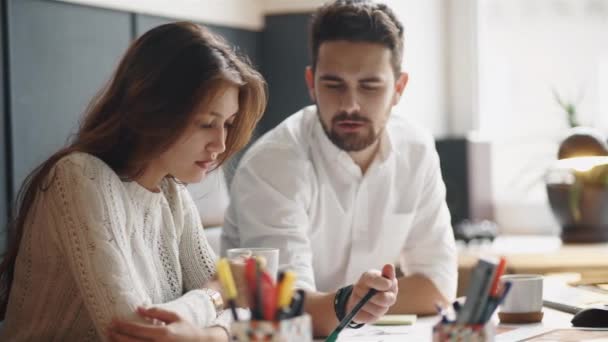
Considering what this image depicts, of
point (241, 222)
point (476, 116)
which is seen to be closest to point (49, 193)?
point (241, 222)

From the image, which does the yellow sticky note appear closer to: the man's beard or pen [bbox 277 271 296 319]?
the man's beard

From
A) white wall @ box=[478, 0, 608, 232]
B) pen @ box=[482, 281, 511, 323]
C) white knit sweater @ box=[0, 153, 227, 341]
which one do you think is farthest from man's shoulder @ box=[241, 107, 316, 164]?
white wall @ box=[478, 0, 608, 232]

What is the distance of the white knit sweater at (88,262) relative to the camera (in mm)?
1508

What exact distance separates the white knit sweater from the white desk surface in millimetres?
247

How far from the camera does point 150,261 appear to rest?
70.6 inches

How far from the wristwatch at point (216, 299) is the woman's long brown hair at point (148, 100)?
10.4 inches

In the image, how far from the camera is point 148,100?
1.67 m

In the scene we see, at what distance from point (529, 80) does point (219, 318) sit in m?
2.89

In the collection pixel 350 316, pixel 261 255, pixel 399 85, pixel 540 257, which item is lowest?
pixel 540 257

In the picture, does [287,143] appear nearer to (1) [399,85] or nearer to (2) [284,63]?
(1) [399,85]

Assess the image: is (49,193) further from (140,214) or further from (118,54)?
(118,54)

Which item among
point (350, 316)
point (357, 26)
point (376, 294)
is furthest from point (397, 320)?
point (357, 26)

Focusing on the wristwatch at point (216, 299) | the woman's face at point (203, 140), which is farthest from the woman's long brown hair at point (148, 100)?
the wristwatch at point (216, 299)

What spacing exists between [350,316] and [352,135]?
0.81m
